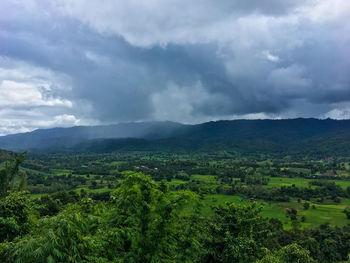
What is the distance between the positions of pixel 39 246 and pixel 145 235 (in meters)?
3.21

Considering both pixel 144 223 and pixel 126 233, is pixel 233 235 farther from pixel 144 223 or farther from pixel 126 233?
pixel 126 233

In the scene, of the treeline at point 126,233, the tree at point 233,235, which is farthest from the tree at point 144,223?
the tree at point 233,235

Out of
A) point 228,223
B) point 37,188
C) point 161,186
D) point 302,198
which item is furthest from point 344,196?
point 37,188

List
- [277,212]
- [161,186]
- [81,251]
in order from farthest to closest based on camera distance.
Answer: [277,212], [161,186], [81,251]

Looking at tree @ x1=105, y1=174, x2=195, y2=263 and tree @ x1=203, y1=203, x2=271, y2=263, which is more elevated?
tree @ x1=105, y1=174, x2=195, y2=263

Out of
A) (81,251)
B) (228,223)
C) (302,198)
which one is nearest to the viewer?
(81,251)

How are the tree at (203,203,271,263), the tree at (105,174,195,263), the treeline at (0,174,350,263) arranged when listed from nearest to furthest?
the treeline at (0,174,350,263), the tree at (105,174,195,263), the tree at (203,203,271,263)

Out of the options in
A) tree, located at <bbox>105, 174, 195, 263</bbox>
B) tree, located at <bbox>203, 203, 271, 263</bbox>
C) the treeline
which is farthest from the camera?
tree, located at <bbox>203, 203, 271, 263</bbox>

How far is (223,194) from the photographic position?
98562mm

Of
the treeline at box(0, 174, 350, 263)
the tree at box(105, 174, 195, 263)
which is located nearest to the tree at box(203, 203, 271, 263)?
the treeline at box(0, 174, 350, 263)

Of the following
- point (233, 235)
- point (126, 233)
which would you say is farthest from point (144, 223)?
point (233, 235)

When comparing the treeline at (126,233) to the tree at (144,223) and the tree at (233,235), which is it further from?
the tree at (233,235)

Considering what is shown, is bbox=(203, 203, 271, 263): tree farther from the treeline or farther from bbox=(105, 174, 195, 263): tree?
bbox=(105, 174, 195, 263): tree

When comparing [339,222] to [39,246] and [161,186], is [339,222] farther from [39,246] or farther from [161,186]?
[39,246]
